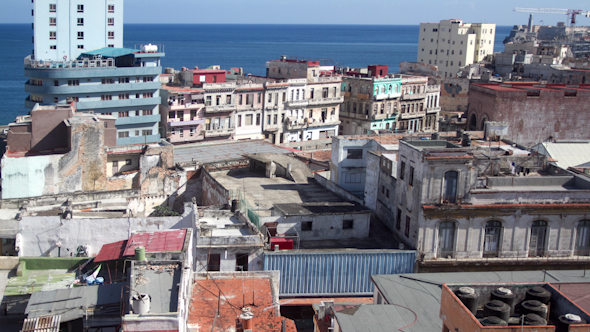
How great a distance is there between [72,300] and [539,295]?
57.0 ft

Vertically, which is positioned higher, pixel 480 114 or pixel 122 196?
pixel 480 114

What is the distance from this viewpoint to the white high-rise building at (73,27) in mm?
81562

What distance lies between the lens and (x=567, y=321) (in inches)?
714

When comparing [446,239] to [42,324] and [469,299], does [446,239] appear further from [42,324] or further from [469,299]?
[42,324]

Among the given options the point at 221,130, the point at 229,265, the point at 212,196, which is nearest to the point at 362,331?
the point at 229,265

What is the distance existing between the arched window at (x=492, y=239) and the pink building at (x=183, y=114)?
5167 centimetres

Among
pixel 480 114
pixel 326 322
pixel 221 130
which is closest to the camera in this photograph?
pixel 326 322

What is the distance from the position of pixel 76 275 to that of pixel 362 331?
15.3 meters

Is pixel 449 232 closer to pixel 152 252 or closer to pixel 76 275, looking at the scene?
pixel 152 252

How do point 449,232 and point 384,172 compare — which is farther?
point 384,172

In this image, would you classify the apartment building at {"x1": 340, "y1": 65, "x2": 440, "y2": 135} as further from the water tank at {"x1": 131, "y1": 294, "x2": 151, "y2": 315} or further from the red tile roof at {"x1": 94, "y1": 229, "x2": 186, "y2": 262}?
the water tank at {"x1": 131, "y1": 294, "x2": 151, "y2": 315}

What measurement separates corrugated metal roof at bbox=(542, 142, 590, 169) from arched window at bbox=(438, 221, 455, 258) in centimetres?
1536

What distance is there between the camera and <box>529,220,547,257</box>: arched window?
3319cm

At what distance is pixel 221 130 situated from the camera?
81188mm
